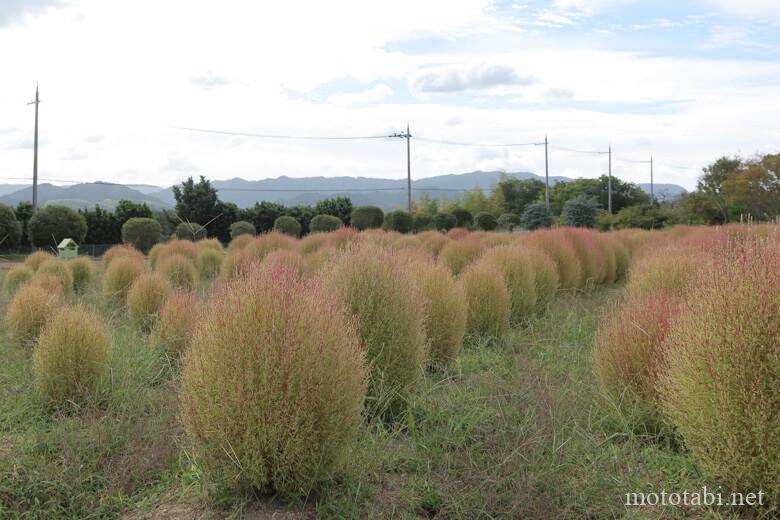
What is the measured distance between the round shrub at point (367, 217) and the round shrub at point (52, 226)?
12863 mm

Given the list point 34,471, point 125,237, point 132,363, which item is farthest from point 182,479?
point 125,237

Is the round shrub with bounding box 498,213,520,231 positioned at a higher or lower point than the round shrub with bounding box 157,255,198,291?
higher

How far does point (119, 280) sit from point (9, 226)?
1854 cm

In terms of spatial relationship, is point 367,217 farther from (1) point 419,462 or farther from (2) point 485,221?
(1) point 419,462

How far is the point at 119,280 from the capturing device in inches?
451

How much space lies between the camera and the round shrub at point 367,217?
3559 cm

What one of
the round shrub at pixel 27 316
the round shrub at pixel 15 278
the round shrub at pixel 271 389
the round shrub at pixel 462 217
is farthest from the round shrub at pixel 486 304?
the round shrub at pixel 462 217

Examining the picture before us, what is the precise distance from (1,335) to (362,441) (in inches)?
223

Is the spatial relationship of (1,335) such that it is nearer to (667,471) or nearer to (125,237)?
(667,471)

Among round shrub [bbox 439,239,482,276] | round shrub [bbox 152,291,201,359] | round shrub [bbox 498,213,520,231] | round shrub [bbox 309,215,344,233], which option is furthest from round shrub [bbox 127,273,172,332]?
round shrub [bbox 498,213,520,231]

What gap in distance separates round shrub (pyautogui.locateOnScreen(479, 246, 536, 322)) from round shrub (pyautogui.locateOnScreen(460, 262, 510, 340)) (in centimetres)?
99

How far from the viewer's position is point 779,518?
11.5 feet

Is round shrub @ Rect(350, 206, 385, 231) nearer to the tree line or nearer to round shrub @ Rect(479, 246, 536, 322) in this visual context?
the tree line

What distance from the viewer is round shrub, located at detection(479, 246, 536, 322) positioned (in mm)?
9297
